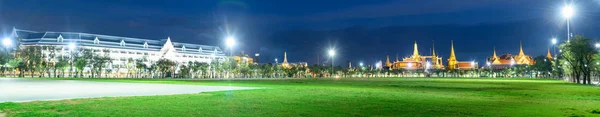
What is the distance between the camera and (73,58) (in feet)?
430

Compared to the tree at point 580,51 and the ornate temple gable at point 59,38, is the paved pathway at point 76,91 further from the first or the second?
the ornate temple gable at point 59,38

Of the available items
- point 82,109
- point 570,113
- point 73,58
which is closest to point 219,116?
point 82,109

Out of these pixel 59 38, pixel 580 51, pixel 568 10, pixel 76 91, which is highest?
pixel 59 38

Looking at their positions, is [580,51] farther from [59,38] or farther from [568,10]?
[59,38]

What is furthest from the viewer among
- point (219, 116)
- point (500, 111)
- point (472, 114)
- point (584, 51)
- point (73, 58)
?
point (73, 58)

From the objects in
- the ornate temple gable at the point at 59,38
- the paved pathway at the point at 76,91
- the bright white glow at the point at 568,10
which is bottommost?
the paved pathway at the point at 76,91

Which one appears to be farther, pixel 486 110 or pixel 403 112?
pixel 486 110

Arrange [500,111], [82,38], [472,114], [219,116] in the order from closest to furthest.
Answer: [219,116]
[472,114]
[500,111]
[82,38]

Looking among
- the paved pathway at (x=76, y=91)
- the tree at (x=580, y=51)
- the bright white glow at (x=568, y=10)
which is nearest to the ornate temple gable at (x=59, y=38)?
the paved pathway at (x=76, y=91)

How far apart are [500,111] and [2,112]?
18.3m

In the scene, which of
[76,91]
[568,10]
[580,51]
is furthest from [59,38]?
[568,10]

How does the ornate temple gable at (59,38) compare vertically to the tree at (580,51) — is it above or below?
above

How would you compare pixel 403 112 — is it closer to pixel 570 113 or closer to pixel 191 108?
pixel 570 113

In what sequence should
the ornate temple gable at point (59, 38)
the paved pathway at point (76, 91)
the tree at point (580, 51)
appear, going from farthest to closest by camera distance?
the ornate temple gable at point (59, 38), the tree at point (580, 51), the paved pathway at point (76, 91)
